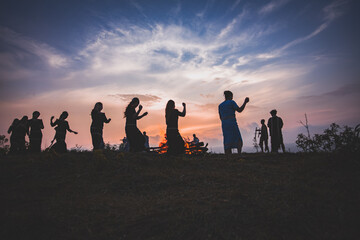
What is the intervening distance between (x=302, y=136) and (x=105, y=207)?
313 inches

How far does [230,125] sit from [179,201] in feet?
15.8

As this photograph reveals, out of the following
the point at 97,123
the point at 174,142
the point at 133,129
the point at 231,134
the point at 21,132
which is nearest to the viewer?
the point at 174,142

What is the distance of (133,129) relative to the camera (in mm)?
8297

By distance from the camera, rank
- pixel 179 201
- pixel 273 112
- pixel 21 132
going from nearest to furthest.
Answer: pixel 179 201
pixel 21 132
pixel 273 112

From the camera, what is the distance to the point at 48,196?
3.81 metres

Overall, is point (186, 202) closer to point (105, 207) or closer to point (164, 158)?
point (105, 207)

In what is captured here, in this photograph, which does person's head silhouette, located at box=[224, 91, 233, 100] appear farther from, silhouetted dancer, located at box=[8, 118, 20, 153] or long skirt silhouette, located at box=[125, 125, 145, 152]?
silhouetted dancer, located at box=[8, 118, 20, 153]

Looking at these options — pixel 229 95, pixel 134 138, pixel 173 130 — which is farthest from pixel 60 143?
pixel 229 95

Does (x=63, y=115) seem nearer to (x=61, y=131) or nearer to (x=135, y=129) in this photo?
(x=61, y=131)

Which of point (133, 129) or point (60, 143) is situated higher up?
point (133, 129)

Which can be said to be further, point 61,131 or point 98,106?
point 61,131

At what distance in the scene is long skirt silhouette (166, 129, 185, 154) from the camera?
7.42 meters

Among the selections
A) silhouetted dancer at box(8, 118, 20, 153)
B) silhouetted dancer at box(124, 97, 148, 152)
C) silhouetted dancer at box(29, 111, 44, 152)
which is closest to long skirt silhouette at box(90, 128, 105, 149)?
silhouetted dancer at box(124, 97, 148, 152)

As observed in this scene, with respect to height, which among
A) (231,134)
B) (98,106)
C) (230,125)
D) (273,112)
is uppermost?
(98,106)
